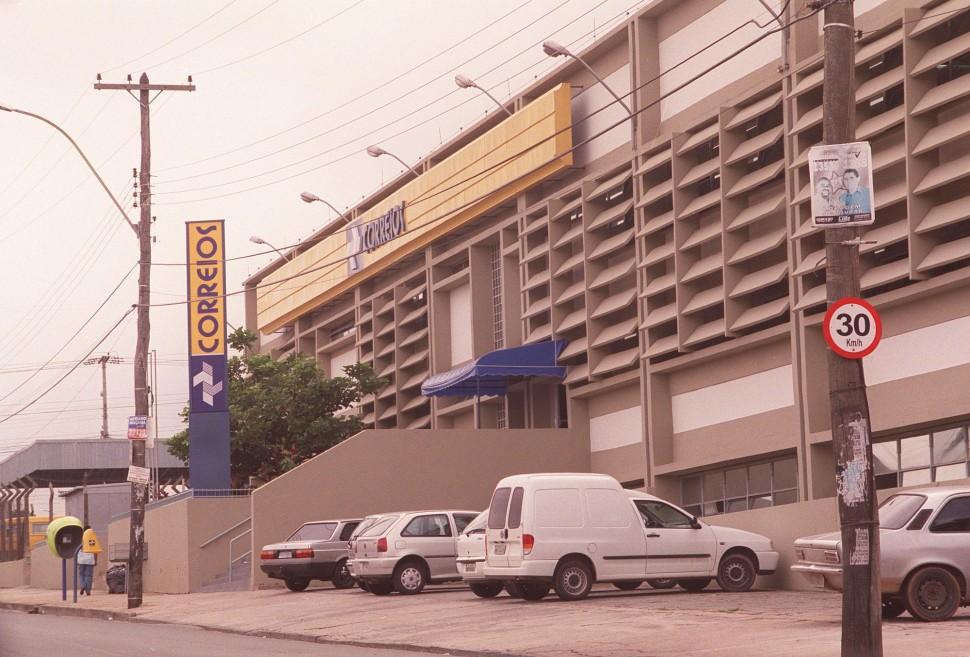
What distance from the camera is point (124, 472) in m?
69.0

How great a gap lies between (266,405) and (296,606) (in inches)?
712

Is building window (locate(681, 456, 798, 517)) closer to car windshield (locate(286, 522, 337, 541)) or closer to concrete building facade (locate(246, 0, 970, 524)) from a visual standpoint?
concrete building facade (locate(246, 0, 970, 524))

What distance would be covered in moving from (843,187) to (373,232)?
36370 mm

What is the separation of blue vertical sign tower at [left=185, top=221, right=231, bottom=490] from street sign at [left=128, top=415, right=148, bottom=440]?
7.07 m

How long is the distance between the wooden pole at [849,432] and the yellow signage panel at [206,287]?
28430 millimetres

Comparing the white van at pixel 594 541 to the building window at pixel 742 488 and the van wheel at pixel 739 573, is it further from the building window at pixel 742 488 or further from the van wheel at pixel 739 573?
the building window at pixel 742 488

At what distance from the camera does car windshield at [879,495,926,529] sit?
59.4 ft

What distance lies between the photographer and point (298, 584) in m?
31.8

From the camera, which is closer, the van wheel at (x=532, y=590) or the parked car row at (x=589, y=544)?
the parked car row at (x=589, y=544)

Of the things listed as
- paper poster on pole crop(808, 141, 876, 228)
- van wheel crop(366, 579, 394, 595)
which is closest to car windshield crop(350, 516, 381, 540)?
van wheel crop(366, 579, 394, 595)

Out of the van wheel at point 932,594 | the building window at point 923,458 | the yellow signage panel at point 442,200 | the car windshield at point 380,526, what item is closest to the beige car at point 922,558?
the van wheel at point 932,594

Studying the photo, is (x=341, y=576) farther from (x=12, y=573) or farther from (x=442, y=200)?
(x=12, y=573)

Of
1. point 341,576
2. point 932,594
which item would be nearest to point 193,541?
point 341,576

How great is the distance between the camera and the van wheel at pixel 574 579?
77.0 ft
